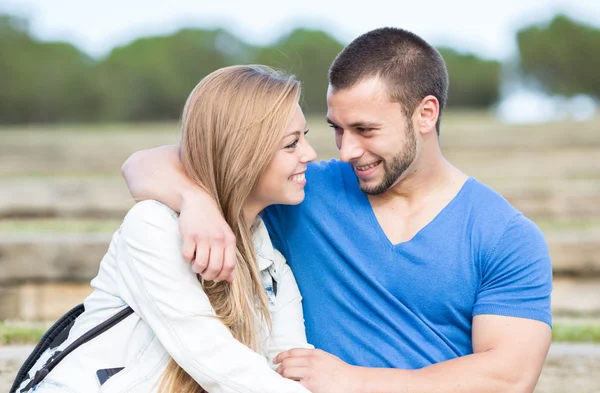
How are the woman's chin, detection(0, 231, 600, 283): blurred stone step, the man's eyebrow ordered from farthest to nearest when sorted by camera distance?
detection(0, 231, 600, 283): blurred stone step < the man's eyebrow < the woman's chin

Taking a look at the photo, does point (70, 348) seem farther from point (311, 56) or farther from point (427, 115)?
point (311, 56)

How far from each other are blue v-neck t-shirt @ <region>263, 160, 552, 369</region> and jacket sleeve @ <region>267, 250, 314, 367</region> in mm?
49

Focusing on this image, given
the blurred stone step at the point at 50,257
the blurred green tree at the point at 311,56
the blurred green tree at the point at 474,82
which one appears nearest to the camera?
the blurred stone step at the point at 50,257

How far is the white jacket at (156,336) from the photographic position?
2.29m

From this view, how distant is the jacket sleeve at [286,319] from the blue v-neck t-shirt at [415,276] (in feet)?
0.16

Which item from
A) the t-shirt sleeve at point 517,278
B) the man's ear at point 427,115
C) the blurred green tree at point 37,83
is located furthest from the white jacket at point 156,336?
the blurred green tree at point 37,83

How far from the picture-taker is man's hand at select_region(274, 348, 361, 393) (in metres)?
2.44

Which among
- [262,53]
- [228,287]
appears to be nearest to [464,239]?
[228,287]

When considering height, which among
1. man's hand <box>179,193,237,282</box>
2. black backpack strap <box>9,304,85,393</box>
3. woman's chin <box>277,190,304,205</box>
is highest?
woman's chin <box>277,190,304,205</box>

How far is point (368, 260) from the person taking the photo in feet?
9.07

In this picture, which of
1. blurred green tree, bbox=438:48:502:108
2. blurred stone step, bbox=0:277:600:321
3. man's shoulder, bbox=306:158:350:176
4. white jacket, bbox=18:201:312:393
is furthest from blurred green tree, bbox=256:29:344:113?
white jacket, bbox=18:201:312:393

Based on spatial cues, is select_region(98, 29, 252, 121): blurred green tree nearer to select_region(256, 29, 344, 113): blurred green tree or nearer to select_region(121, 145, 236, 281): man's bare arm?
select_region(256, 29, 344, 113): blurred green tree

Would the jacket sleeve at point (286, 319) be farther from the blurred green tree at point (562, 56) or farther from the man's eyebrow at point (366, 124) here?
the blurred green tree at point (562, 56)

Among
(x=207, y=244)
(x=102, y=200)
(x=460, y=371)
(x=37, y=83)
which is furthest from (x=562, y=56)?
(x=207, y=244)
